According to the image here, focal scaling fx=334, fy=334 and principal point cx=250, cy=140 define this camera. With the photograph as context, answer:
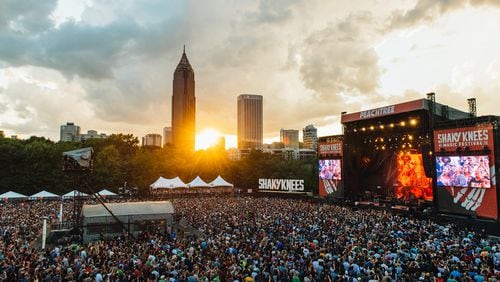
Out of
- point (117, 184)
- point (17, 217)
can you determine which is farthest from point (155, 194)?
point (17, 217)

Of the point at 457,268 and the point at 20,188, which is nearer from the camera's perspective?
the point at 457,268

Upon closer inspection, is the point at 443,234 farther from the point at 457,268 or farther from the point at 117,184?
the point at 117,184

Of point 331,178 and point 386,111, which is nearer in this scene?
point 386,111

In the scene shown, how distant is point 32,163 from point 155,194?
18.5 m

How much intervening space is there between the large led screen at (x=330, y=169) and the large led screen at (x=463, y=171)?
11265mm

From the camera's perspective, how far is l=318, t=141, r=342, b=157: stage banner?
35.8 m

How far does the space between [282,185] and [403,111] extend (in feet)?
66.3

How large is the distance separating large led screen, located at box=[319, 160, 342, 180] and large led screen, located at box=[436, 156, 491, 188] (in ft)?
37.0

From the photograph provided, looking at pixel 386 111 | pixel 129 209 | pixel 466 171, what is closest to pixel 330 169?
pixel 386 111

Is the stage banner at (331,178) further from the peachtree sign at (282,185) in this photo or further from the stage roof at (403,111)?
the stage roof at (403,111)

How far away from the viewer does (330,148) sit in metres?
36.9

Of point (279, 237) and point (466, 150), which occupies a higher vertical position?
point (466, 150)

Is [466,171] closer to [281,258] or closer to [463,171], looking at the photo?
[463,171]

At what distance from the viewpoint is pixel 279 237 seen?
17.4 meters
